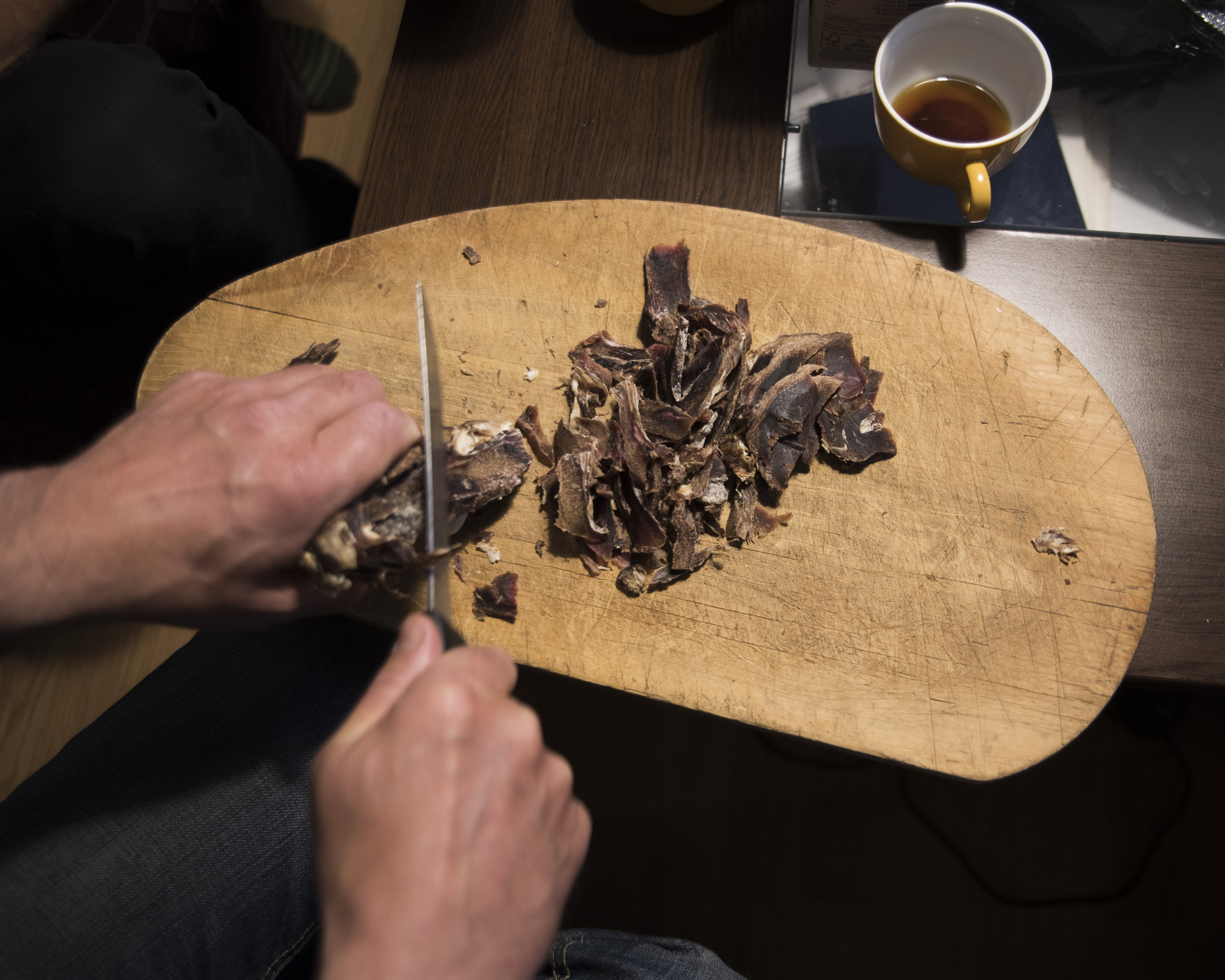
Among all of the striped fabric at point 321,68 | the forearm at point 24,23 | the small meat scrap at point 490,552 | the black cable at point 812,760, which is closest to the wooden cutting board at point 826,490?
the small meat scrap at point 490,552

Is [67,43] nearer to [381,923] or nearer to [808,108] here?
[808,108]

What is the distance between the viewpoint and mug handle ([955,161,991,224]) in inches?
54.7

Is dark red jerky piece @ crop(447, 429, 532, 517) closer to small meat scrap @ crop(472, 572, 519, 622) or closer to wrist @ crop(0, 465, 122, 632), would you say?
small meat scrap @ crop(472, 572, 519, 622)

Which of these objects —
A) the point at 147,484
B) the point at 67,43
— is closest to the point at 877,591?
the point at 147,484

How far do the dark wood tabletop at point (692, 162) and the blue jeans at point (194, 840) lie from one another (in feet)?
3.45

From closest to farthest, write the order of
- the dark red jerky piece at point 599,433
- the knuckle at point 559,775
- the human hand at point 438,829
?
the human hand at point 438,829 → the knuckle at point 559,775 → the dark red jerky piece at point 599,433

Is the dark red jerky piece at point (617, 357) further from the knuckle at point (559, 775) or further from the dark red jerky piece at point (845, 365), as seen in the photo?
the knuckle at point (559, 775)

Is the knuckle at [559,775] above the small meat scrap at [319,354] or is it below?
below

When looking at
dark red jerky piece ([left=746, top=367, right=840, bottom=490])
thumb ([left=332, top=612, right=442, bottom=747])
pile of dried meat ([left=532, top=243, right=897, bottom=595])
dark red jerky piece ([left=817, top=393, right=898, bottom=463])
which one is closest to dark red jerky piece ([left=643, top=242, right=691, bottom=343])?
pile of dried meat ([left=532, top=243, right=897, bottom=595])

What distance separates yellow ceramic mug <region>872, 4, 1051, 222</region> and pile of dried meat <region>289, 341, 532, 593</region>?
952 mm

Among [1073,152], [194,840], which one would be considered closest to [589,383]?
[194,840]

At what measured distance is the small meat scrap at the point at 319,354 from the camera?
149cm

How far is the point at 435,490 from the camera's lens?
1.17 m

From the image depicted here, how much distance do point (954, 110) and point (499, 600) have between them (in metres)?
1.35
